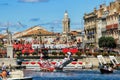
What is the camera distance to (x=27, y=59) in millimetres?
158250

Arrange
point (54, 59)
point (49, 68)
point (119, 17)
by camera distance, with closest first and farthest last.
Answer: point (49, 68)
point (54, 59)
point (119, 17)

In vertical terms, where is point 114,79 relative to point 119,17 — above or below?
below

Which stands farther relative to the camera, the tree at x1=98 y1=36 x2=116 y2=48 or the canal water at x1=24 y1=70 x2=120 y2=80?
the tree at x1=98 y1=36 x2=116 y2=48

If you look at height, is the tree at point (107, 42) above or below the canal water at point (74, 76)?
above

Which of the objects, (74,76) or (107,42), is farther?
(107,42)

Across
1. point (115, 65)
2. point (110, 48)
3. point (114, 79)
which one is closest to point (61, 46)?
point (110, 48)

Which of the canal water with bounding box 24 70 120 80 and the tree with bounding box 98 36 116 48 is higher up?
the tree with bounding box 98 36 116 48

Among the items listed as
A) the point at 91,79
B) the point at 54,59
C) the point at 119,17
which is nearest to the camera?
the point at 91,79

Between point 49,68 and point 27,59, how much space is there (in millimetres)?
20505

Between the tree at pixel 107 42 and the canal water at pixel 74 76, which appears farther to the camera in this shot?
the tree at pixel 107 42

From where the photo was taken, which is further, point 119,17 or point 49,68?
point 119,17

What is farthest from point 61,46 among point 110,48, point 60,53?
point 60,53

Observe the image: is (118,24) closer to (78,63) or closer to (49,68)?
(78,63)

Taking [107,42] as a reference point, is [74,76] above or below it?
below
